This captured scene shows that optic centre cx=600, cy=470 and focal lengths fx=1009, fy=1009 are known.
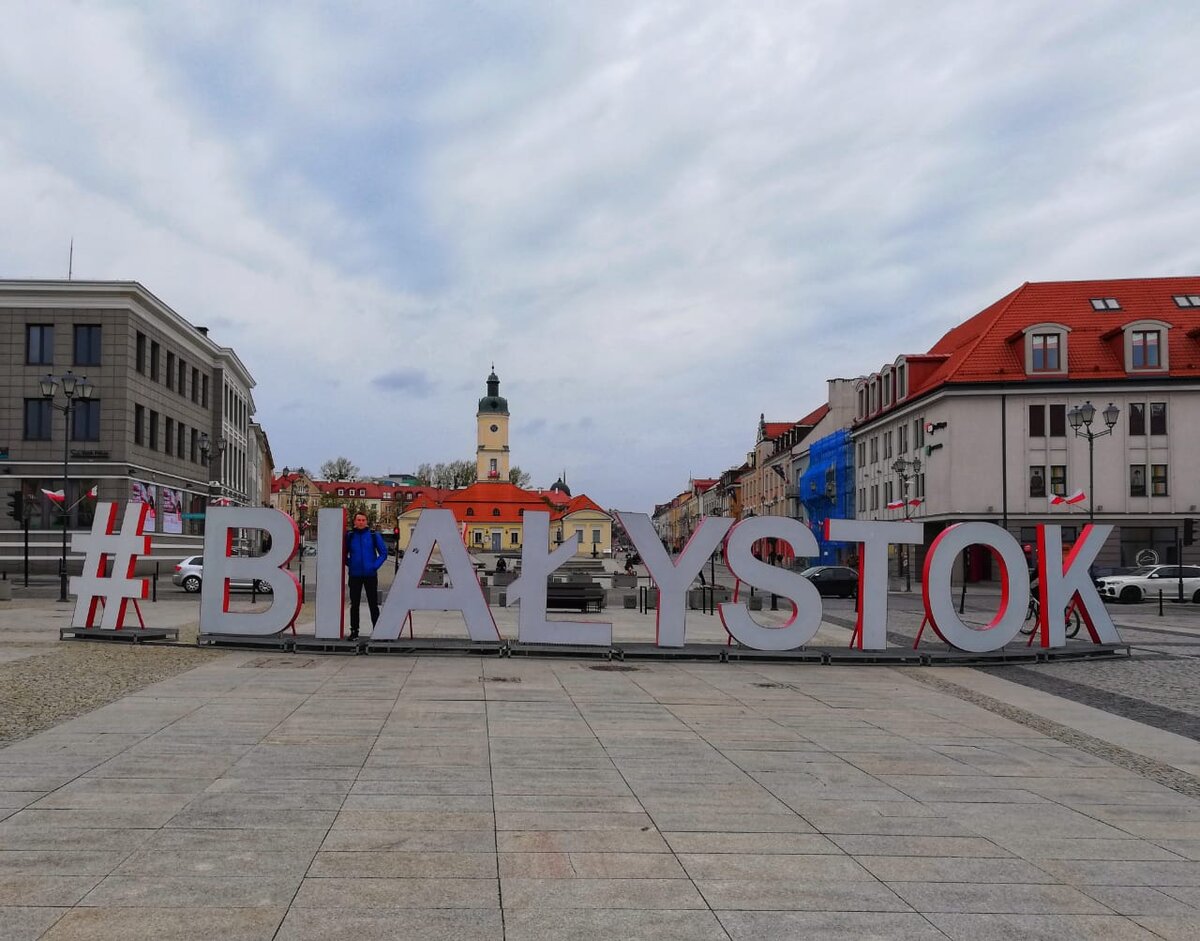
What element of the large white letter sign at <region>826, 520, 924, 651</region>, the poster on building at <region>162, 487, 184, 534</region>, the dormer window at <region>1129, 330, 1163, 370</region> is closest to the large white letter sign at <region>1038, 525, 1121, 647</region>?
the large white letter sign at <region>826, 520, 924, 651</region>

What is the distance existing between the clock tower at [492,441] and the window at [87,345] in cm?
9582

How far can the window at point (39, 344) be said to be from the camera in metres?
47.2

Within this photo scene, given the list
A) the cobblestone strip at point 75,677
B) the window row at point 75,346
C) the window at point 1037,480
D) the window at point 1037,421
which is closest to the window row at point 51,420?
the window row at point 75,346

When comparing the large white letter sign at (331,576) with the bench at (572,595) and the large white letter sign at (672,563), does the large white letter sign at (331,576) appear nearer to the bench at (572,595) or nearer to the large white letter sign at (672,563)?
the large white letter sign at (672,563)

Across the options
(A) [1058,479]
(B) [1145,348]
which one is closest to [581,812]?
(A) [1058,479]

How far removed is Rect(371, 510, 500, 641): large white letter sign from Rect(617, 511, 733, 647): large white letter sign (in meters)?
2.65

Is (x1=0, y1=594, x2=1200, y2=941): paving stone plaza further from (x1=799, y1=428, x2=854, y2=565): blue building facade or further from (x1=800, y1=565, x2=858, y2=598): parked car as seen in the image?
(x1=799, y1=428, x2=854, y2=565): blue building facade

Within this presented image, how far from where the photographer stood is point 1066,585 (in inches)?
691

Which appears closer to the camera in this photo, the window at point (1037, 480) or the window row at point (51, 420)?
the window row at point (51, 420)

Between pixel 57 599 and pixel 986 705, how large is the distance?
28429 mm

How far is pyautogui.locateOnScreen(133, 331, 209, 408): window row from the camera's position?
4984 centimetres

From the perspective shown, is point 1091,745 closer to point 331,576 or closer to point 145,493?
point 331,576

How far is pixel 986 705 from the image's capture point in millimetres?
12117

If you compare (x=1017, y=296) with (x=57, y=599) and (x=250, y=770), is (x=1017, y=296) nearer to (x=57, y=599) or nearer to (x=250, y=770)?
(x=57, y=599)
